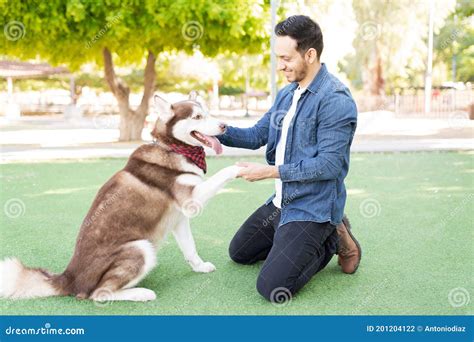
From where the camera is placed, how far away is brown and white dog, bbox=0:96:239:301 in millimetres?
3918

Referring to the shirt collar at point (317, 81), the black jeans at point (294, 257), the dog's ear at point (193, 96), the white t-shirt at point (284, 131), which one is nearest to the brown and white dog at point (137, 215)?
the dog's ear at point (193, 96)

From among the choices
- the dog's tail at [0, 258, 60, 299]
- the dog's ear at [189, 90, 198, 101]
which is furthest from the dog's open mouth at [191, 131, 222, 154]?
the dog's tail at [0, 258, 60, 299]

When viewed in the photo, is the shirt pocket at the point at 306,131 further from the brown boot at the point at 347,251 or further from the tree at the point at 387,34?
the tree at the point at 387,34

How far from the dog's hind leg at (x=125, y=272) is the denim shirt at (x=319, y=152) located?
1.15 meters

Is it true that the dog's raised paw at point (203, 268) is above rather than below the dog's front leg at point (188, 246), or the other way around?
below

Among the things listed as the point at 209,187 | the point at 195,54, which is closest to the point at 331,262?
the point at 209,187

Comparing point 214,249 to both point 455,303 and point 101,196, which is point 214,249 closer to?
point 101,196

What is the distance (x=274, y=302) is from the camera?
4.07m

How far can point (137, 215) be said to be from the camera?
13.5ft

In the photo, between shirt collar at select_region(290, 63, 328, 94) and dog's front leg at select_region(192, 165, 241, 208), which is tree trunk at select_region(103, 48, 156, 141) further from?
dog's front leg at select_region(192, 165, 241, 208)

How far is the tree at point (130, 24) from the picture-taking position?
44.4 feet

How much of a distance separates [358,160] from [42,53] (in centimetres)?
972

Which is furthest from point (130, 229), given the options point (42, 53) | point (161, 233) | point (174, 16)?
point (42, 53)

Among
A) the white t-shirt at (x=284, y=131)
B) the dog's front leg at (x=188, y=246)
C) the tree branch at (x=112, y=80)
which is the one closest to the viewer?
the white t-shirt at (x=284, y=131)
